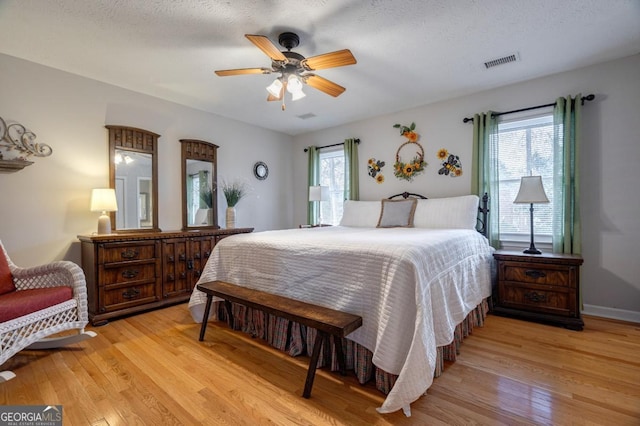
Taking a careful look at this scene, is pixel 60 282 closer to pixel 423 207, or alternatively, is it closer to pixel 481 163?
pixel 423 207

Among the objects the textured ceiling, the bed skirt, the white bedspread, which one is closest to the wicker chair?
the white bedspread

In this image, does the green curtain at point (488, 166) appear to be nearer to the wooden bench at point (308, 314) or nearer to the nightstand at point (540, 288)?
the nightstand at point (540, 288)

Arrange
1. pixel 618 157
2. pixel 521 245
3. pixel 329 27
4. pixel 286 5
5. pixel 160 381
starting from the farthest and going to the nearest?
pixel 521 245
pixel 618 157
pixel 329 27
pixel 286 5
pixel 160 381

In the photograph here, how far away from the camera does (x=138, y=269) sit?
3.05 meters

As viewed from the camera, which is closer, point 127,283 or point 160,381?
point 160,381

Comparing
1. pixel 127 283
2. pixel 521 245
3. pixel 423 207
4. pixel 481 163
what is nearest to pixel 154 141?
pixel 127 283

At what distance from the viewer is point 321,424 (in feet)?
4.72

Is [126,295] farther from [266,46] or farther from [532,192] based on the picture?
[532,192]

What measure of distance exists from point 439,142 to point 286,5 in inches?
104

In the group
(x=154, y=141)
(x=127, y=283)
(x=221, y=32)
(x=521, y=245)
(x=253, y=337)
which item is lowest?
(x=253, y=337)

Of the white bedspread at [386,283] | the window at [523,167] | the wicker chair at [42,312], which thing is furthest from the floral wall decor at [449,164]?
the wicker chair at [42,312]

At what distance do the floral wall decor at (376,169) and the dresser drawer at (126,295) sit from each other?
10.6 ft

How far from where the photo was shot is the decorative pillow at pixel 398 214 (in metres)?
3.56

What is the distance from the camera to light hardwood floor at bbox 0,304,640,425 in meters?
1.49
